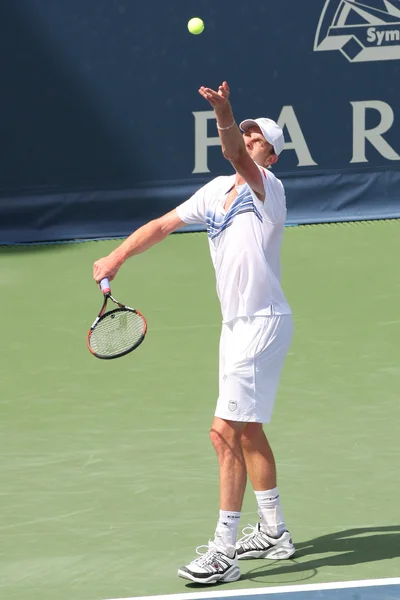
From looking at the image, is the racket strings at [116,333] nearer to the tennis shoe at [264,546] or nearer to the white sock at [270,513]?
the white sock at [270,513]

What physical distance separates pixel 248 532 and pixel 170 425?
1872 mm

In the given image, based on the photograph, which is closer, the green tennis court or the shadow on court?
the shadow on court

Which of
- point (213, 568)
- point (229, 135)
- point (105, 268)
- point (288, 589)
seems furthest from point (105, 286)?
point (288, 589)

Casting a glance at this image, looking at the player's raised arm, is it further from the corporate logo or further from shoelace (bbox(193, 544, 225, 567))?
the corporate logo

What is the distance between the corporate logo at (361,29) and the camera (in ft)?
46.0

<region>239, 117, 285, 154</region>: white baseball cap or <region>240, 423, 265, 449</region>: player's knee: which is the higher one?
<region>239, 117, 285, 154</region>: white baseball cap

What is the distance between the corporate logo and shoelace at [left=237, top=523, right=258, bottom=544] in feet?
25.5

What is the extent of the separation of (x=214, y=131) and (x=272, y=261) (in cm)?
733

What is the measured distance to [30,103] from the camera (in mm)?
14016

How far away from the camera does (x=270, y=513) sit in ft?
22.9

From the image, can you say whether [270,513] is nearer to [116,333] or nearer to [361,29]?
[116,333]

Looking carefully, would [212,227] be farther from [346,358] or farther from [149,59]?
[149,59]

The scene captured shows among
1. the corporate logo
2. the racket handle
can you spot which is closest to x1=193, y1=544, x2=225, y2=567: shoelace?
the racket handle

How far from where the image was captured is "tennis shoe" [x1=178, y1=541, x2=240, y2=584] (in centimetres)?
657
